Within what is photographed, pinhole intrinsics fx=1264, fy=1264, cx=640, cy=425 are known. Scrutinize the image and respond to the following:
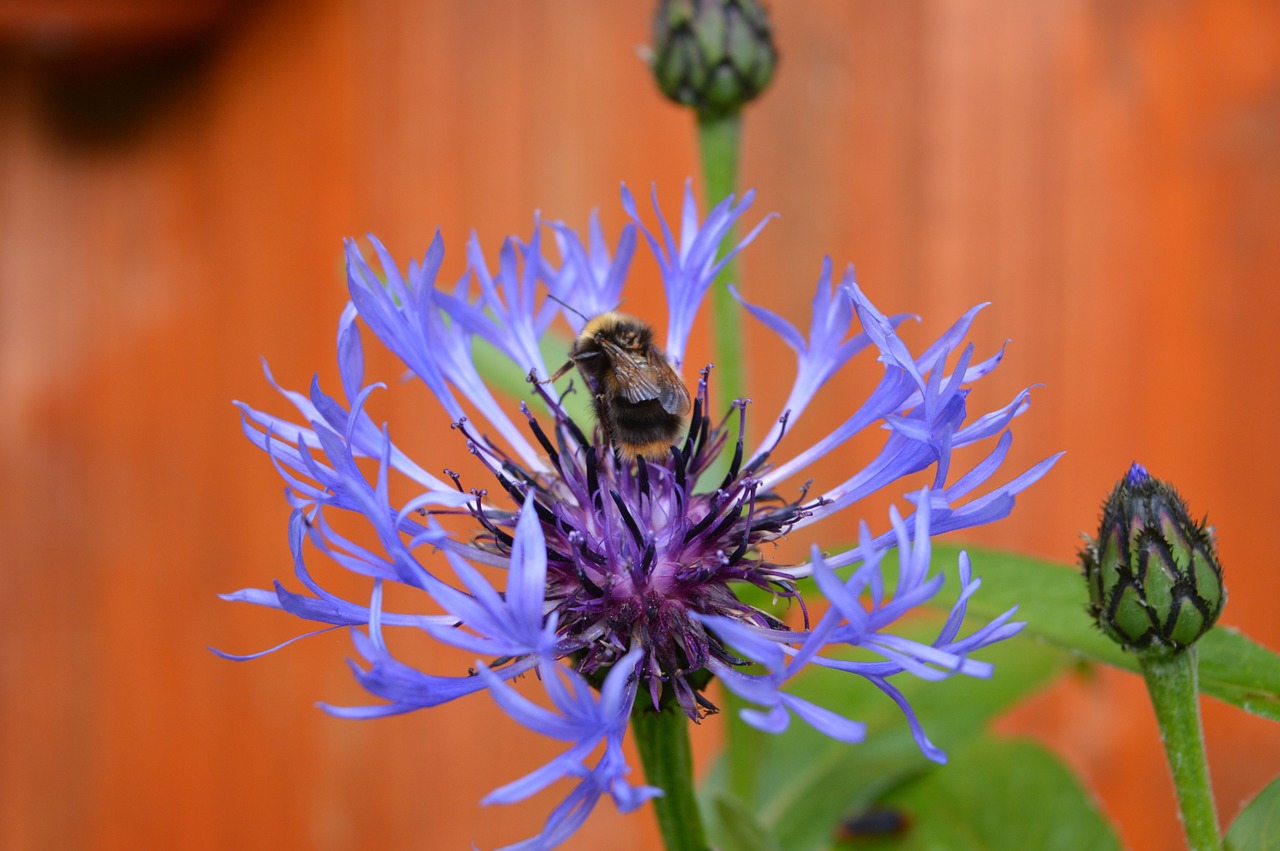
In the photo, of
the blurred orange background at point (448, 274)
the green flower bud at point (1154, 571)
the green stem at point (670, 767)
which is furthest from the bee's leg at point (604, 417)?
the blurred orange background at point (448, 274)

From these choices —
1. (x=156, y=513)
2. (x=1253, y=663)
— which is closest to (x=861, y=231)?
(x=1253, y=663)

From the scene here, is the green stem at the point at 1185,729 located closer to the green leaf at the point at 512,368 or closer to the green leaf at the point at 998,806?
the green leaf at the point at 998,806

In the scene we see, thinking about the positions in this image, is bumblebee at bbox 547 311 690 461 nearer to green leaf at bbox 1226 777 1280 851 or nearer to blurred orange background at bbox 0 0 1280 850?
green leaf at bbox 1226 777 1280 851

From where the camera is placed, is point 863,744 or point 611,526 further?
point 863,744

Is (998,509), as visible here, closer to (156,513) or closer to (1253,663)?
(1253,663)

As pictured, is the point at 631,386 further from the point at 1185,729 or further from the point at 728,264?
the point at 1185,729

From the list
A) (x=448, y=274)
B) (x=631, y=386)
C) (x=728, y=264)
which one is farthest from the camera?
(x=448, y=274)

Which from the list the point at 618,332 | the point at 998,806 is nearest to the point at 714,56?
the point at 618,332
